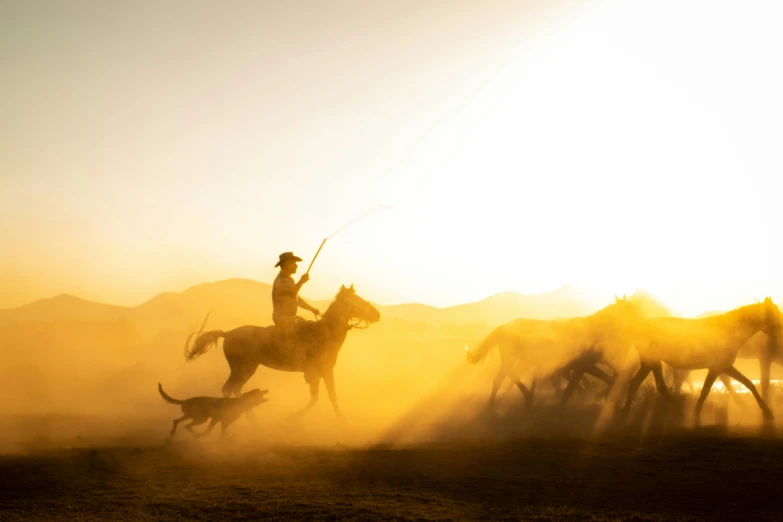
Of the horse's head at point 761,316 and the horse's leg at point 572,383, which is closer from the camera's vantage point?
the horse's head at point 761,316

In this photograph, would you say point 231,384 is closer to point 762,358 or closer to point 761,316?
point 761,316

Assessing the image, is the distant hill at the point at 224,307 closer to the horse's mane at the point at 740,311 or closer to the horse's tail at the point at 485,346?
the horse's tail at the point at 485,346

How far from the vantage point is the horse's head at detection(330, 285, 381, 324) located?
55.2 feet

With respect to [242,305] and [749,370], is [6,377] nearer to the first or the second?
[749,370]

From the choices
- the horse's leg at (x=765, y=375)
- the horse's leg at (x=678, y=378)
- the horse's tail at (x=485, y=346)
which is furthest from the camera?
the horse's tail at (x=485, y=346)

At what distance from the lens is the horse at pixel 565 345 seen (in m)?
17.5

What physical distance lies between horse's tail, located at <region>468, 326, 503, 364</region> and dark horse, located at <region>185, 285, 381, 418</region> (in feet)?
12.5

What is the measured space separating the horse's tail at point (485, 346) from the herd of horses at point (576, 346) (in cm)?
3

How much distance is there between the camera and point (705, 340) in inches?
591

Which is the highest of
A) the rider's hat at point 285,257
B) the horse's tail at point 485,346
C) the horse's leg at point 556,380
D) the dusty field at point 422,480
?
the rider's hat at point 285,257

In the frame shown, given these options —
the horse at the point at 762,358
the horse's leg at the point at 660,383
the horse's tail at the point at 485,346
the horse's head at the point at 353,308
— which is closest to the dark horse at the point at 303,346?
the horse's head at the point at 353,308

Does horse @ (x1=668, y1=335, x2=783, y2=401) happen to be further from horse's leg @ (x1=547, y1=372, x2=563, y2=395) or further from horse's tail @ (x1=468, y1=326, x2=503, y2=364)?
horse's tail @ (x1=468, y1=326, x2=503, y2=364)

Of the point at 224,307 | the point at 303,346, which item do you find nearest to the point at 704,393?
the point at 303,346

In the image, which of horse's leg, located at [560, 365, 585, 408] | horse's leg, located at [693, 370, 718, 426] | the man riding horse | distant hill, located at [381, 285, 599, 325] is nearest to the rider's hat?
the man riding horse
